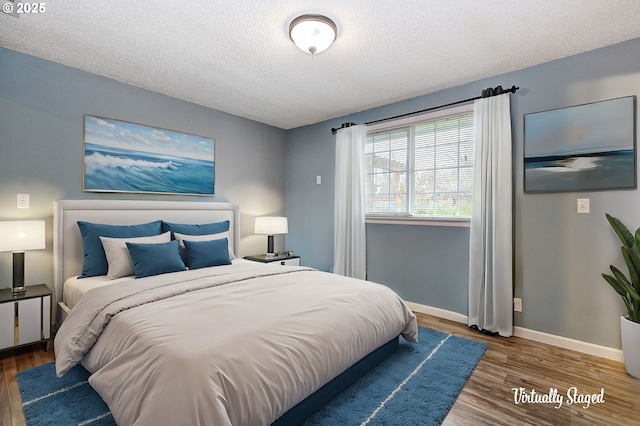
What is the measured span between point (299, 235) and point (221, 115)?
2.03m

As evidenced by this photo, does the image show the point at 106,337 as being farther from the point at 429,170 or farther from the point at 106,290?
the point at 429,170

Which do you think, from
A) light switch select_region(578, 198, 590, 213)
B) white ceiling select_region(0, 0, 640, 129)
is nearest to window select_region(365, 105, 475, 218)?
white ceiling select_region(0, 0, 640, 129)

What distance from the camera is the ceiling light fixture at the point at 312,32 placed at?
82.3 inches

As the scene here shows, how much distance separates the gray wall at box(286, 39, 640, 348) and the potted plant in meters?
0.18

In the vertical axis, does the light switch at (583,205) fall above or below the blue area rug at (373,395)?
above

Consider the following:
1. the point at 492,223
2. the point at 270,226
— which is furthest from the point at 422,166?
the point at 270,226

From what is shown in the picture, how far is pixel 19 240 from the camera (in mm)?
2398

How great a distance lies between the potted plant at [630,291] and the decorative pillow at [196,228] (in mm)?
3530

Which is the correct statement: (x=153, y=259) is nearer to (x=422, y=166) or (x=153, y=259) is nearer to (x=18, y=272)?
(x=18, y=272)

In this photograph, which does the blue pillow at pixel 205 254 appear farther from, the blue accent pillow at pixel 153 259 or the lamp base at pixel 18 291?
the lamp base at pixel 18 291

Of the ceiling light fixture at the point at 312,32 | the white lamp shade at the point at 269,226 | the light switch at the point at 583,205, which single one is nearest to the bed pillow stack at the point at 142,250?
the white lamp shade at the point at 269,226

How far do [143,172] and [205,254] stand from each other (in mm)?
1206

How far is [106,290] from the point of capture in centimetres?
211

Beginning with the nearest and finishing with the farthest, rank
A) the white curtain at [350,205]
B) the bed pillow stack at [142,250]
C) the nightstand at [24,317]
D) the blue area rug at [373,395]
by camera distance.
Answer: the blue area rug at [373,395]
the nightstand at [24,317]
the bed pillow stack at [142,250]
the white curtain at [350,205]
